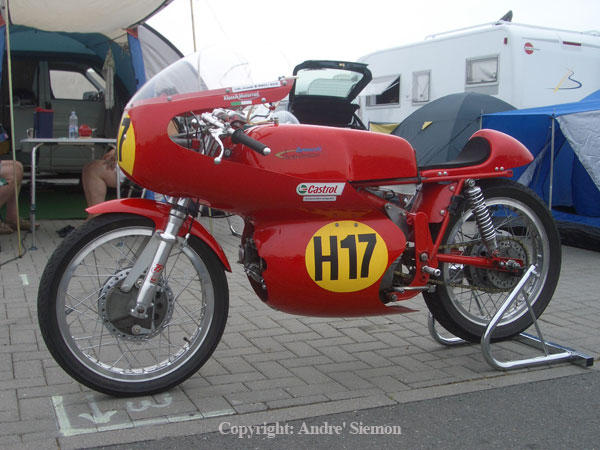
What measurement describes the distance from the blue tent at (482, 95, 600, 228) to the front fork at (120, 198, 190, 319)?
212 inches

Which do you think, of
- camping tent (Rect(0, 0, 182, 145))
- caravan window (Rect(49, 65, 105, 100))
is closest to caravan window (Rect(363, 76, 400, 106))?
camping tent (Rect(0, 0, 182, 145))

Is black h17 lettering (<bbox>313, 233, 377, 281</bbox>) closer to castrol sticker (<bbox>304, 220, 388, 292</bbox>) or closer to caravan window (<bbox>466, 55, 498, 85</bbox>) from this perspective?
castrol sticker (<bbox>304, 220, 388, 292</bbox>)

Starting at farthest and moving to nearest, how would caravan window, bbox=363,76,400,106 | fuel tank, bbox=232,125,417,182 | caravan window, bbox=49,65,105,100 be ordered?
caravan window, bbox=363,76,400,106
caravan window, bbox=49,65,105,100
fuel tank, bbox=232,125,417,182

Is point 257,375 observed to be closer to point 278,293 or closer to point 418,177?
point 278,293

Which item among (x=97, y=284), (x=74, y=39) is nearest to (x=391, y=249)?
(x=97, y=284)

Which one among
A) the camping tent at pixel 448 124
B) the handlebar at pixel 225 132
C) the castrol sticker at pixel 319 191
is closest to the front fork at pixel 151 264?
the handlebar at pixel 225 132

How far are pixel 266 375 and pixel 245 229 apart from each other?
77cm

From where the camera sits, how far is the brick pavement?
3139mm

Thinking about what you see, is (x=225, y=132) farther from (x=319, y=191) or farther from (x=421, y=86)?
(x=421, y=86)

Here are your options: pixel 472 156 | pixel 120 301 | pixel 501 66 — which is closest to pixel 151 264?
pixel 120 301

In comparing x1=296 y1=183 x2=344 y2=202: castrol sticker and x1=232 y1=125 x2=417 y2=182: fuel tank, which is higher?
x1=232 y1=125 x2=417 y2=182: fuel tank

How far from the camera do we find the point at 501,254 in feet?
13.1

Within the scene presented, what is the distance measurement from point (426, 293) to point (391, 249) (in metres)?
0.51

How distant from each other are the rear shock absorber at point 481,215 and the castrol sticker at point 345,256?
0.62 metres
